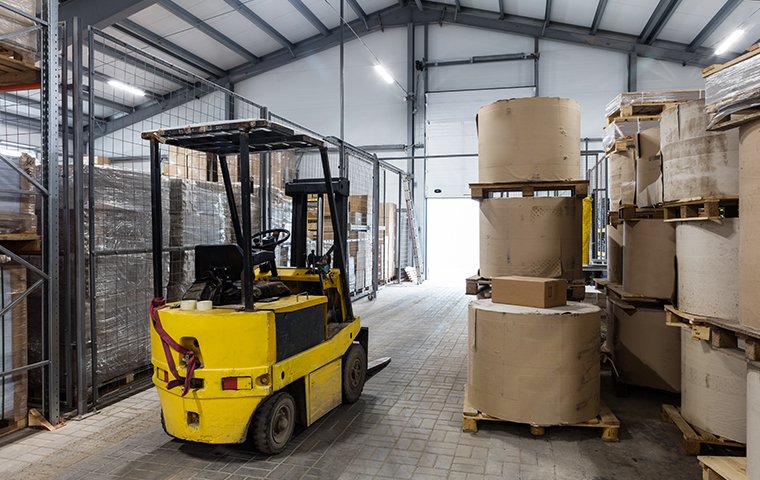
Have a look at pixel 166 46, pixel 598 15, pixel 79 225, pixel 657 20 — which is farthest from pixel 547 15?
pixel 79 225

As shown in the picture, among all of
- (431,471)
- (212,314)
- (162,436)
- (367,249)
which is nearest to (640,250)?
(431,471)

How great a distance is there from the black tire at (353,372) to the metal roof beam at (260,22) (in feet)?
38.9

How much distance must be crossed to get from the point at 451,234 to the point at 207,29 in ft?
32.3

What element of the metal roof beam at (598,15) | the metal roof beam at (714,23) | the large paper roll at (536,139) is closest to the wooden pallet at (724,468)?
the large paper roll at (536,139)

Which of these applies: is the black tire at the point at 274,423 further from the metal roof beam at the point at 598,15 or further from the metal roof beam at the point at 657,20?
the metal roof beam at the point at 598,15

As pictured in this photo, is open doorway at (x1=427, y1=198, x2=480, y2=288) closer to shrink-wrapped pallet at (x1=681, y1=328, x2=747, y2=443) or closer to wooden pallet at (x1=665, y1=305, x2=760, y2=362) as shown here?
shrink-wrapped pallet at (x1=681, y1=328, x2=747, y2=443)

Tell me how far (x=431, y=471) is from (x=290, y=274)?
2.09m

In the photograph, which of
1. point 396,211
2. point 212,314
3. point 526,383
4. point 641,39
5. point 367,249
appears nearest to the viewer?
point 212,314

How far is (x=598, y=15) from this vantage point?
43.3ft

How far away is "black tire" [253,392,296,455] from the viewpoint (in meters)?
3.43

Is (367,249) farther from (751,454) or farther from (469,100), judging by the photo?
(751,454)

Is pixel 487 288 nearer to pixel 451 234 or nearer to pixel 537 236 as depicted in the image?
pixel 537 236

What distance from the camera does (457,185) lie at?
15.9m

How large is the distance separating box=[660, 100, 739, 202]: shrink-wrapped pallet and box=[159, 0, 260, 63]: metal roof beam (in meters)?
11.8
